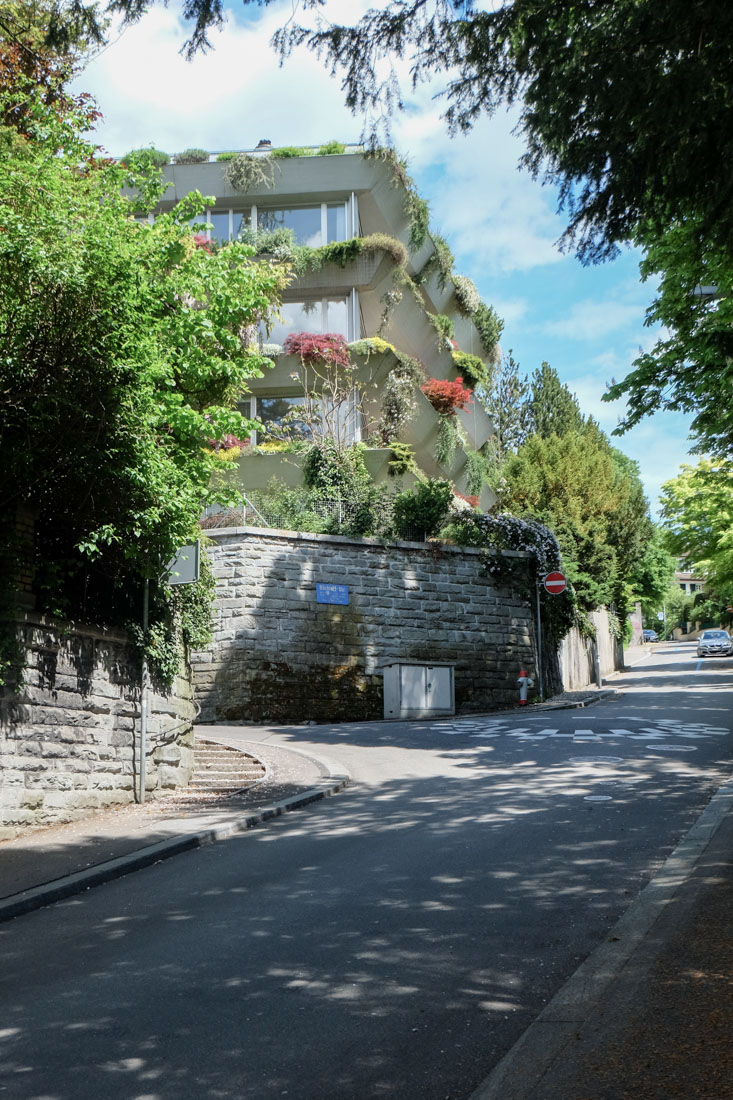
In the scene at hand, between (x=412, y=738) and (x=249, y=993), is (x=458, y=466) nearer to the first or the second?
(x=412, y=738)

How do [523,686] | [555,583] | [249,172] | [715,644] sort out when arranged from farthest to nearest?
1. [715,644]
2. [249,172]
3. [555,583]
4. [523,686]

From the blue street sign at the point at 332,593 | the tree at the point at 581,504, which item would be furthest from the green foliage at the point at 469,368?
the blue street sign at the point at 332,593

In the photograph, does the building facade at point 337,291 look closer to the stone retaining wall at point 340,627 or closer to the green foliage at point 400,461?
the green foliage at point 400,461

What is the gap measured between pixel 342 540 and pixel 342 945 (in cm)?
1726

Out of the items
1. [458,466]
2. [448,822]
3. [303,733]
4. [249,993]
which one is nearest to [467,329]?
[458,466]

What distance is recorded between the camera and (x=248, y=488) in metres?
27.6

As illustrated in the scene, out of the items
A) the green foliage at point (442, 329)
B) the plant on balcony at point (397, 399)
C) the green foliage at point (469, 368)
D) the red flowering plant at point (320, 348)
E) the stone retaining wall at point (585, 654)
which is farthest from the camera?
the green foliage at point (469, 368)

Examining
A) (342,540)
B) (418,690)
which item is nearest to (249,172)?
(342,540)

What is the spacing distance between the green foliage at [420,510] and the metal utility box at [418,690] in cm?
396

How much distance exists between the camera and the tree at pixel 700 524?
3831 centimetres

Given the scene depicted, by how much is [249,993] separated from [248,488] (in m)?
23.4

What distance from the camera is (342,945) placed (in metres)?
5.43

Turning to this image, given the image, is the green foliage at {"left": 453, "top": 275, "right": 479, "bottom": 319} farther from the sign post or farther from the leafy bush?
the sign post

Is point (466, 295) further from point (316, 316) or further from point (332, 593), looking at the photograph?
point (332, 593)
